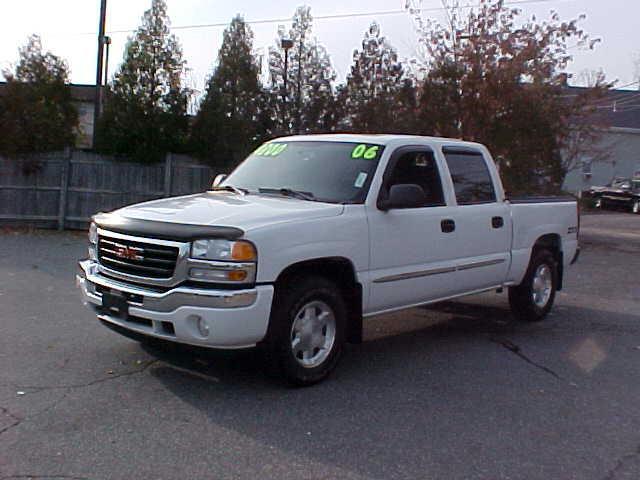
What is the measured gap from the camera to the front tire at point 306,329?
555 cm

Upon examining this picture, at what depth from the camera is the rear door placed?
23.8 ft

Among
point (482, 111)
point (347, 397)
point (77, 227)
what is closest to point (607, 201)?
point (482, 111)

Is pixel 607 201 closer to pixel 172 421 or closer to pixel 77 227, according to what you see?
pixel 77 227

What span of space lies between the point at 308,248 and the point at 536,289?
4.01 m

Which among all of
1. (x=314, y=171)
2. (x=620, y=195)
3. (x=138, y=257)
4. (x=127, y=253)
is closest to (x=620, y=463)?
(x=314, y=171)

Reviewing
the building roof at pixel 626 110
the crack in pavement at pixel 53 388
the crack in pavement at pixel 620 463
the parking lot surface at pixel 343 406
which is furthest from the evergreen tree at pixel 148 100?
the building roof at pixel 626 110

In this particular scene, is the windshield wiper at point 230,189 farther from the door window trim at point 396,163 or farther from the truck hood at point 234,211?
the door window trim at point 396,163

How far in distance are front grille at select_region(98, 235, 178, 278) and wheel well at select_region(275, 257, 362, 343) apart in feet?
3.04

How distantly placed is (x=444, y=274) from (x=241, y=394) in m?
2.34

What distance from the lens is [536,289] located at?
870 centimetres

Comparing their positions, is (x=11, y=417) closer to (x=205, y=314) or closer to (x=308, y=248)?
(x=205, y=314)

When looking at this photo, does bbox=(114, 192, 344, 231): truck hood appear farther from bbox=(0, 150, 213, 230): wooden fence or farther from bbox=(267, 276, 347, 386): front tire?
bbox=(0, 150, 213, 230): wooden fence

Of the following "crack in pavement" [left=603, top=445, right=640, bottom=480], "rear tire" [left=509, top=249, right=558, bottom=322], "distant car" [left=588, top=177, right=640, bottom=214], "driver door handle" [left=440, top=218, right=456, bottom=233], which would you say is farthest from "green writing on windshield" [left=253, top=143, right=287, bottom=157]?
"distant car" [left=588, top=177, right=640, bottom=214]

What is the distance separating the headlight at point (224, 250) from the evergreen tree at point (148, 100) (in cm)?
1240
